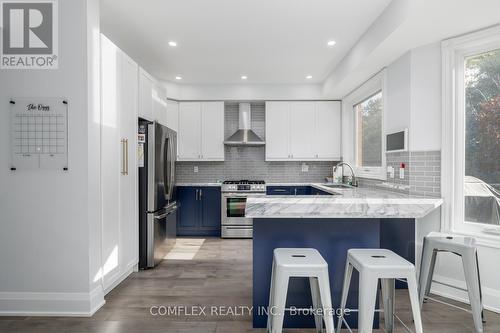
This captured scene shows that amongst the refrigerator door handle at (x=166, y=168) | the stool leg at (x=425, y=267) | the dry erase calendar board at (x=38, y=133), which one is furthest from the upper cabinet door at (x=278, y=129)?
the dry erase calendar board at (x=38, y=133)

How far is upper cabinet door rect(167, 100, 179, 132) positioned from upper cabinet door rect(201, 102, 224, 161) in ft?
1.46

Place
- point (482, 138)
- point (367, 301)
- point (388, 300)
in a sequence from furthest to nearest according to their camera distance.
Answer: point (482, 138) → point (388, 300) → point (367, 301)

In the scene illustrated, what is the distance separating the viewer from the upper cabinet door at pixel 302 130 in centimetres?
507

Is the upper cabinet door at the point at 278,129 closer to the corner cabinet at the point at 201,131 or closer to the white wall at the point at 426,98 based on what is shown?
the corner cabinet at the point at 201,131

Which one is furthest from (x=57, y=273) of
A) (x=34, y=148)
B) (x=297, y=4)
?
(x=297, y=4)

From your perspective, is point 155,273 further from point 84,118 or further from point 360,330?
point 360,330

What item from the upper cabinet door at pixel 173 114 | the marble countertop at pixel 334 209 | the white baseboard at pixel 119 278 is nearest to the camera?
the marble countertop at pixel 334 209

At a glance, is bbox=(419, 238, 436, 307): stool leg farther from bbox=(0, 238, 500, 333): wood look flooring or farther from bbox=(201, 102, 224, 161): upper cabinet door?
bbox=(201, 102, 224, 161): upper cabinet door

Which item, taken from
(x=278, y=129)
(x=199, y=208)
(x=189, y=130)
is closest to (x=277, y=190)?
(x=278, y=129)

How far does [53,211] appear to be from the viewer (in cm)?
224

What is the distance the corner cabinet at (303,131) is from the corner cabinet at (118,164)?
2.57m

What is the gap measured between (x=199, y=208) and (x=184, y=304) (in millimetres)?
2399

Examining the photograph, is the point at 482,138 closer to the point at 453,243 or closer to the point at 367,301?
the point at 453,243

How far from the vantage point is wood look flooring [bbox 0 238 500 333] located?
2074mm
